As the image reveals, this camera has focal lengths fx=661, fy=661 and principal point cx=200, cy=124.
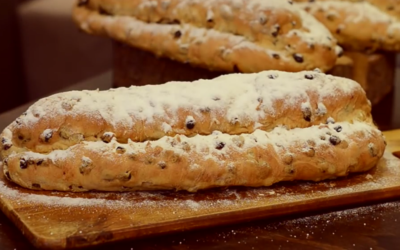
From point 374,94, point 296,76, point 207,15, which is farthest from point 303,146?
point 374,94

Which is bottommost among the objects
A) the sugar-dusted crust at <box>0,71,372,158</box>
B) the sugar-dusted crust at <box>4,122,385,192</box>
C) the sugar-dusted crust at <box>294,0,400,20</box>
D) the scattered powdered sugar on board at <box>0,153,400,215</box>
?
the scattered powdered sugar on board at <box>0,153,400,215</box>

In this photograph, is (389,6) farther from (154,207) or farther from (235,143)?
(154,207)

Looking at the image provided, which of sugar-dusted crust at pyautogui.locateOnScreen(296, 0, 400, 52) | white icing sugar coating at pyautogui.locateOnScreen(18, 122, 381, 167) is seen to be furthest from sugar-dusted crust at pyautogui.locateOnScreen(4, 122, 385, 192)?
sugar-dusted crust at pyautogui.locateOnScreen(296, 0, 400, 52)

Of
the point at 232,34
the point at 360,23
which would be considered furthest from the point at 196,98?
the point at 360,23

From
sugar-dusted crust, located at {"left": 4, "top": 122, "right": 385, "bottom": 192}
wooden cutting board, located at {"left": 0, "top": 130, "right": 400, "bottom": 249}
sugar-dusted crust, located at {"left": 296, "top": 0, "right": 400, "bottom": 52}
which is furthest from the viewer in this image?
sugar-dusted crust, located at {"left": 296, "top": 0, "right": 400, "bottom": 52}

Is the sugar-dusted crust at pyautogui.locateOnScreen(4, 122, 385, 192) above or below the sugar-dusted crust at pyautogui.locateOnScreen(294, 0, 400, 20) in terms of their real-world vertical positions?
below

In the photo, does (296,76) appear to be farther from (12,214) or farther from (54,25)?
(54,25)

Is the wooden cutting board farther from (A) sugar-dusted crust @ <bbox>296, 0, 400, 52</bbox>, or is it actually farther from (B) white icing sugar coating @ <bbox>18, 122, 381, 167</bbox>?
(A) sugar-dusted crust @ <bbox>296, 0, 400, 52</bbox>
